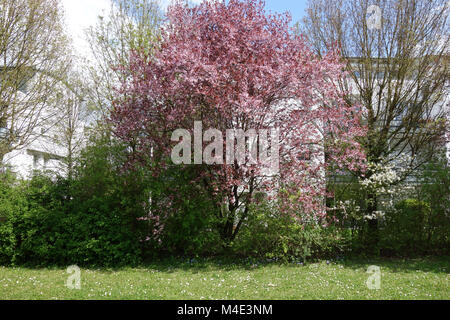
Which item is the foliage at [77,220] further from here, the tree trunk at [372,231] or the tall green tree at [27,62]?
the tree trunk at [372,231]

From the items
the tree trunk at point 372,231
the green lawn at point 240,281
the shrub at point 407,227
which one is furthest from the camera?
the tree trunk at point 372,231

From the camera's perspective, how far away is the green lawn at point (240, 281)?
18.5 ft

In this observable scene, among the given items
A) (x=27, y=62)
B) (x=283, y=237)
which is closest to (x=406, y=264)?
(x=283, y=237)

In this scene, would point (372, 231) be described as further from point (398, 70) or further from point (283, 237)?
point (398, 70)

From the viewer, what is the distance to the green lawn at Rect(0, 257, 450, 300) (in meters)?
5.65

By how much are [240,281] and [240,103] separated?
3450mm

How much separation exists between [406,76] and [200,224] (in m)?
7.22

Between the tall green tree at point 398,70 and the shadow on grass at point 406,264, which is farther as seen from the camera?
the tall green tree at point 398,70

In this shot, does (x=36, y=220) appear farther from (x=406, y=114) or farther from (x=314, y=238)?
(x=406, y=114)

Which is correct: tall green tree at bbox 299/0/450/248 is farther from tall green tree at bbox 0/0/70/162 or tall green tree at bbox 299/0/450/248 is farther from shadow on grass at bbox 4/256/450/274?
tall green tree at bbox 0/0/70/162

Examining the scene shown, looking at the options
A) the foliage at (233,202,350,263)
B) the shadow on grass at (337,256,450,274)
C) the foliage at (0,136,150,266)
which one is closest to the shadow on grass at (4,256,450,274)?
the shadow on grass at (337,256,450,274)

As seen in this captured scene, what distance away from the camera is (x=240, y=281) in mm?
6512

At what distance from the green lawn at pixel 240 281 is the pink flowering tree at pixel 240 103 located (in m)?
1.45

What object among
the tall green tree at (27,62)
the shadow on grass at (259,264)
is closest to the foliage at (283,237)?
the shadow on grass at (259,264)
